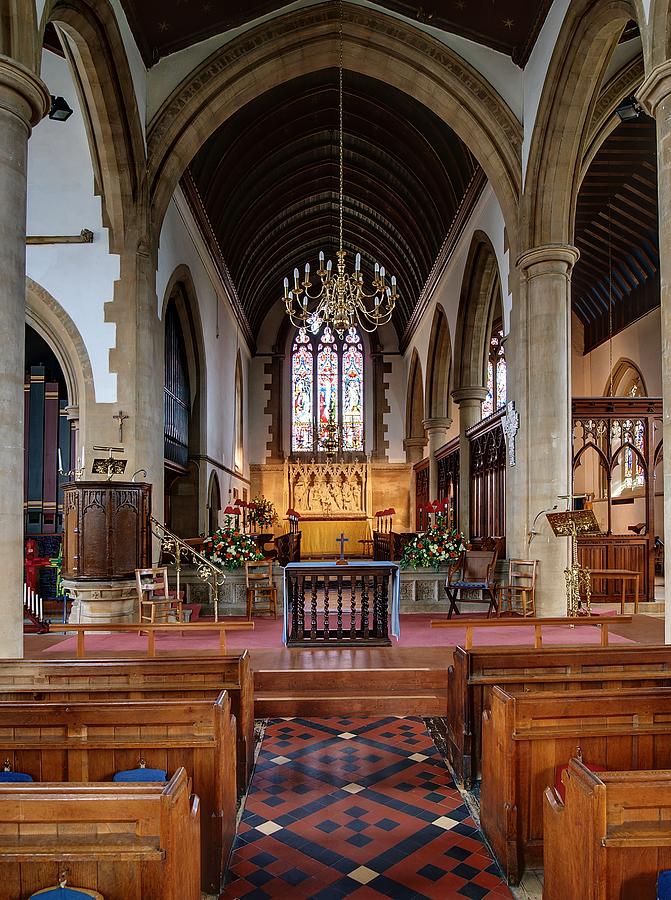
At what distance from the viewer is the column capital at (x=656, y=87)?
485 cm

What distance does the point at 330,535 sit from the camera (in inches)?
763

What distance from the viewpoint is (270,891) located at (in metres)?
2.79

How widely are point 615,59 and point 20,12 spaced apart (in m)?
6.49

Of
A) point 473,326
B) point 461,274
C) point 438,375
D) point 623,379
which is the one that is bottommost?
point 623,379

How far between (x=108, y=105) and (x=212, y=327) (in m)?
6.13

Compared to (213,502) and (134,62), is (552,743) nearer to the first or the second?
(134,62)

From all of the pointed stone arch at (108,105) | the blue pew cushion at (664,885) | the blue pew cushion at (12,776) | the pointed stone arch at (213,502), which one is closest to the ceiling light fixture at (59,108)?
the pointed stone arch at (108,105)

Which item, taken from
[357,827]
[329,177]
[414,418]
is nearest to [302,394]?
[414,418]

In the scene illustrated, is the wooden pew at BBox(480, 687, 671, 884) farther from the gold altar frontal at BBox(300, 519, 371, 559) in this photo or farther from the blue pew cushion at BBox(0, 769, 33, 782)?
the gold altar frontal at BBox(300, 519, 371, 559)

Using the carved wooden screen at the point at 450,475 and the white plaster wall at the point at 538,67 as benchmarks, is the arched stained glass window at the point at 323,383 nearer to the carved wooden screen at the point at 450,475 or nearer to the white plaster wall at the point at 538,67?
the carved wooden screen at the point at 450,475

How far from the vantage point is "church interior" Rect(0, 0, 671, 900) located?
281 centimetres

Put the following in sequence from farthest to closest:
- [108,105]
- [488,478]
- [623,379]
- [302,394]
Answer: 1. [302,394]
2. [623,379]
3. [488,478]
4. [108,105]

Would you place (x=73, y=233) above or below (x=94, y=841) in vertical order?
above

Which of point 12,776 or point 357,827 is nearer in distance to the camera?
point 12,776
